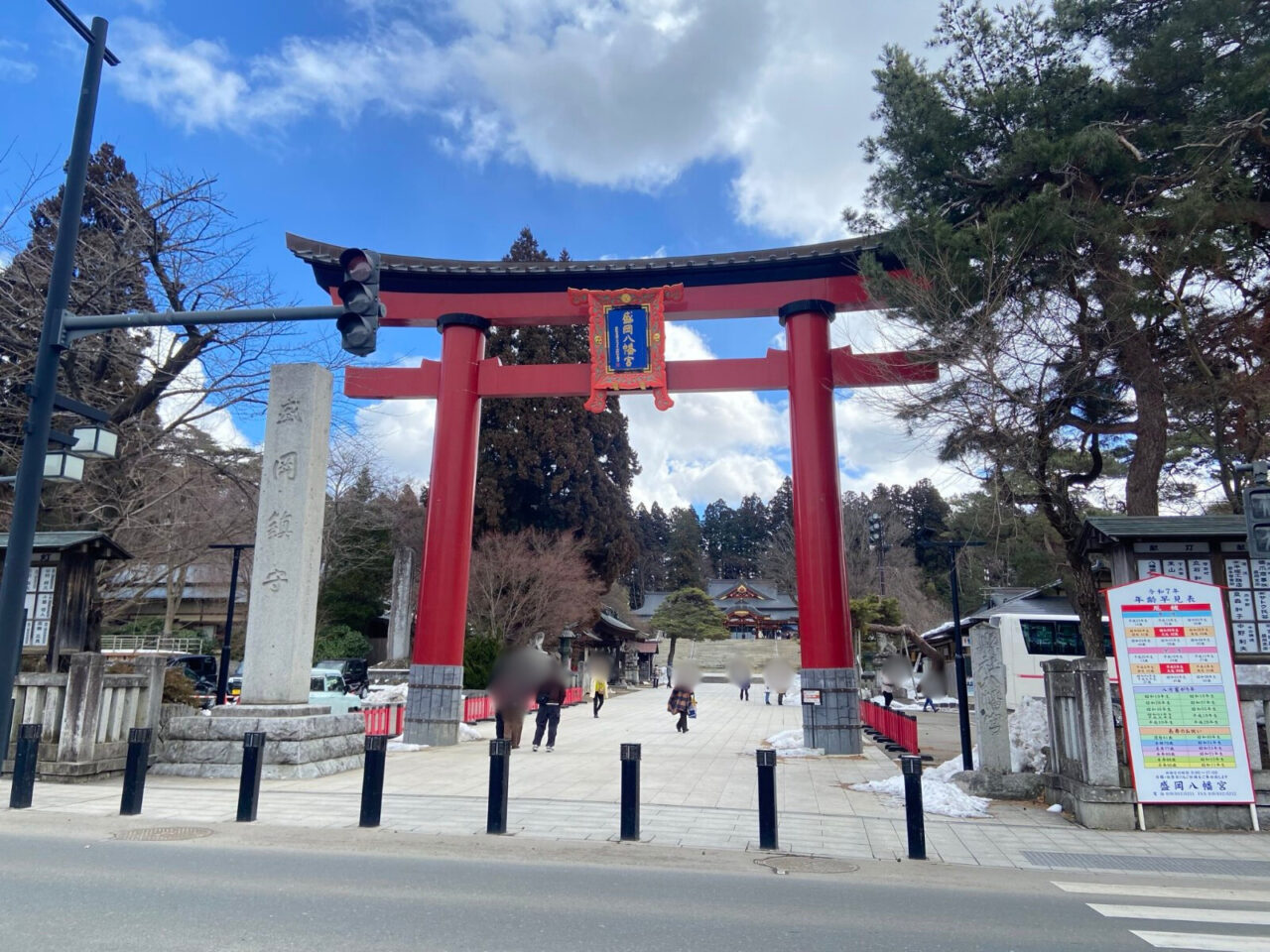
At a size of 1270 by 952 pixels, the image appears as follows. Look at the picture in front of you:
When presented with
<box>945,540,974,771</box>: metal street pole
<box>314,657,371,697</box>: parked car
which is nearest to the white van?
<box>945,540,974,771</box>: metal street pole

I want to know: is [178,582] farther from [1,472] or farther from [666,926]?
[666,926]

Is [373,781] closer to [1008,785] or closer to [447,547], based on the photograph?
[1008,785]

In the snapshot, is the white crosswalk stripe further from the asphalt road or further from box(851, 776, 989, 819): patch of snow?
box(851, 776, 989, 819): patch of snow

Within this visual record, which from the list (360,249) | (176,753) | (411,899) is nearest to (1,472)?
(176,753)

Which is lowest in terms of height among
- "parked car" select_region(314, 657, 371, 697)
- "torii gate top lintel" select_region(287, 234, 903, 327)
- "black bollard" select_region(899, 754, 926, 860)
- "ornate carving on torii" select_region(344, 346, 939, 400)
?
"black bollard" select_region(899, 754, 926, 860)

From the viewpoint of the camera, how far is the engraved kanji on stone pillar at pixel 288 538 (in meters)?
11.0

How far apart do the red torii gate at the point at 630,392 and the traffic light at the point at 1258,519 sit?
6567 mm

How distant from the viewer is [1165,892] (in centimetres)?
609

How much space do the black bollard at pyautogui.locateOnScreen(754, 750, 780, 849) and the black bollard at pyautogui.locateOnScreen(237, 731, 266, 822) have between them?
15.4 feet

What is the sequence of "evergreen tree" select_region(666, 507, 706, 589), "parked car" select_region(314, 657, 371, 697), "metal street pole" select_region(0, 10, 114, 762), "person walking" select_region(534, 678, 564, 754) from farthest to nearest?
1. "evergreen tree" select_region(666, 507, 706, 589)
2. "parked car" select_region(314, 657, 371, 697)
3. "person walking" select_region(534, 678, 564, 754)
4. "metal street pole" select_region(0, 10, 114, 762)

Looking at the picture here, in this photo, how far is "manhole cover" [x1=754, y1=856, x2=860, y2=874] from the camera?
6510 millimetres

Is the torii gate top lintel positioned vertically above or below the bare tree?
above

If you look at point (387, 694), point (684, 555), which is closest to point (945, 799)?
point (387, 694)

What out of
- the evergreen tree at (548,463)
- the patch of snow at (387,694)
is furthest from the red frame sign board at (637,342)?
the evergreen tree at (548,463)
